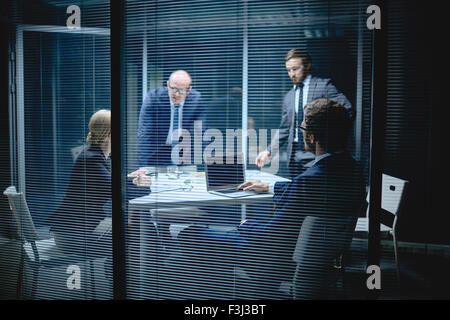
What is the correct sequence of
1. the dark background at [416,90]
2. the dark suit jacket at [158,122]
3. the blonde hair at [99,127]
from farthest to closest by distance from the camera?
the blonde hair at [99,127] < the dark suit jacket at [158,122] < the dark background at [416,90]

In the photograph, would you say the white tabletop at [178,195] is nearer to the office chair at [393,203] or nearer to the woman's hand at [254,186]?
the woman's hand at [254,186]

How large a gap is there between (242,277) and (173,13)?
1719 millimetres

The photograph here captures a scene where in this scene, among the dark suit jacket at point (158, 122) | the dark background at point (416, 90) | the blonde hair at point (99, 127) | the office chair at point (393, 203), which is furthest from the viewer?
the blonde hair at point (99, 127)

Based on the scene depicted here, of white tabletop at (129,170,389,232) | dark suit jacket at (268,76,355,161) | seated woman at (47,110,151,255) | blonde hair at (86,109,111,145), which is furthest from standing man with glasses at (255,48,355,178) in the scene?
blonde hair at (86,109,111,145)

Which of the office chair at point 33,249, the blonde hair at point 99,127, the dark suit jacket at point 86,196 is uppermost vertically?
the blonde hair at point 99,127

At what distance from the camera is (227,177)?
7.00ft

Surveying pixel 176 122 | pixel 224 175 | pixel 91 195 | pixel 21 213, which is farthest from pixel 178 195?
pixel 21 213

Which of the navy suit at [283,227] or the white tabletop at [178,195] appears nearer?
the navy suit at [283,227]

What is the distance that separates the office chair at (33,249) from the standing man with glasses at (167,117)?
879 mm

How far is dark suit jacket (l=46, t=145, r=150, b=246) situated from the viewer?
2363 mm

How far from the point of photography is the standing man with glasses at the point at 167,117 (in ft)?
7.10

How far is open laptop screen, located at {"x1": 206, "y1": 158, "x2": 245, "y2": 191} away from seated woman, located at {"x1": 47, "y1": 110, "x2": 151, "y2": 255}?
47cm

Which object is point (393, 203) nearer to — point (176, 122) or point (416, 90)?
point (416, 90)

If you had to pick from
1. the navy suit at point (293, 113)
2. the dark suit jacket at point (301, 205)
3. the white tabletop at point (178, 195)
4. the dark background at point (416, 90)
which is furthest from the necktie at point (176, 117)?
the dark background at point (416, 90)
